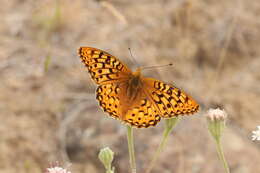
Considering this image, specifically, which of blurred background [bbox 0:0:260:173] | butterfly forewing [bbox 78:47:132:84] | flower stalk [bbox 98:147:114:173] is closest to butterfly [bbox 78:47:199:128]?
butterfly forewing [bbox 78:47:132:84]

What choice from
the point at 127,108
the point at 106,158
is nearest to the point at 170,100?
the point at 127,108

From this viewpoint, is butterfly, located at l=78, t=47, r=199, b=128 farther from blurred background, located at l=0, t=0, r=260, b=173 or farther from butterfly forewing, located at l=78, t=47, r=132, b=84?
blurred background, located at l=0, t=0, r=260, b=173

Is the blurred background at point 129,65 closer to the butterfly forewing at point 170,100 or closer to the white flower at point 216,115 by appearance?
the butterfly forewing at point 170,100

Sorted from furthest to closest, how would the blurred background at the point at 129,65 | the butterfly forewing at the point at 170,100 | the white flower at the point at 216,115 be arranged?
the blurred background at the point at 129,65 → the white flower at the point at 216,115 → the butterfly forewing at the point at 170,100

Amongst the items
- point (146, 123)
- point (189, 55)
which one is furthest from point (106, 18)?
point (146, 123)

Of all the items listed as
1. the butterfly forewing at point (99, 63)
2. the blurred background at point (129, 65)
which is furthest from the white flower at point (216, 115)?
the blurred background at point (129, 65)

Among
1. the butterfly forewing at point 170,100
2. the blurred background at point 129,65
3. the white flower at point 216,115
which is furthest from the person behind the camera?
the blurred background at point 129,65
